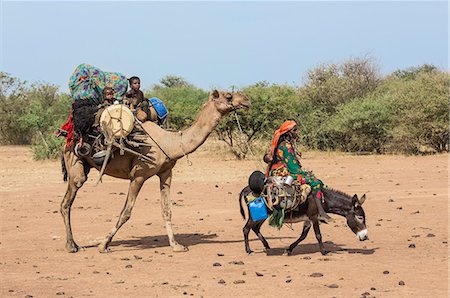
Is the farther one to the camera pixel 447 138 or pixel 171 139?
pixel 447 138

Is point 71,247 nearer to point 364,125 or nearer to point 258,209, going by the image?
point 258,209

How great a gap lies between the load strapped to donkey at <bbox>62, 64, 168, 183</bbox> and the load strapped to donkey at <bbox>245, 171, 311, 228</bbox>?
6.04 feet

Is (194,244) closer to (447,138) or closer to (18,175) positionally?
(18,175)

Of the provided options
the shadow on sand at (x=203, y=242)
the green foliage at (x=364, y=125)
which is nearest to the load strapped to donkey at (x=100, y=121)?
the shadow on sand at (x=203, y=242)

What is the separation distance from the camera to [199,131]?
1110 centimetres

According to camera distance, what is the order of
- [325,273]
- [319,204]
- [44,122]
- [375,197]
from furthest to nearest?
1. [44,122]
2. [375,197]
3. [319,204]
4. [325,273]

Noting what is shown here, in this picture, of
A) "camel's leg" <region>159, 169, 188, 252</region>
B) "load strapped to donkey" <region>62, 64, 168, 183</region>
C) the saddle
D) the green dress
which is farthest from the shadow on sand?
"load strapped to donkey" <region>62, 64, 168, 183</region>

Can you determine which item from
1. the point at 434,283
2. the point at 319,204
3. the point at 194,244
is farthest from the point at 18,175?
the point at 434,283

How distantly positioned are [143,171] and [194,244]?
146cm

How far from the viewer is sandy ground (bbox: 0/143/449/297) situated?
27.8 feet

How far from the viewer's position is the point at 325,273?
9031 millimetres

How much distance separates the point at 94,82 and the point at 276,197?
11.2 ft

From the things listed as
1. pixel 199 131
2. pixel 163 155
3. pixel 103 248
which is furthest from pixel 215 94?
pixel 103 248

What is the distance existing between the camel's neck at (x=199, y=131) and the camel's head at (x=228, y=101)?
0.31 ft
